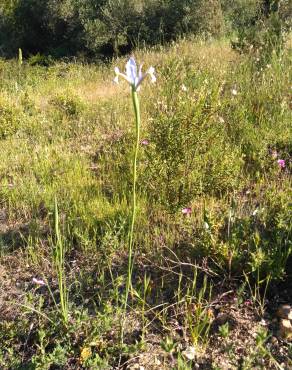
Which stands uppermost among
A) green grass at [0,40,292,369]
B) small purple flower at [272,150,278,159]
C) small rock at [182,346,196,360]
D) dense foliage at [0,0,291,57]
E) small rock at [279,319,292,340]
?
dense foliage at [0,0,291,57]

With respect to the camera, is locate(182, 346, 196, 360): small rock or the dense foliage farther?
the dense foliage

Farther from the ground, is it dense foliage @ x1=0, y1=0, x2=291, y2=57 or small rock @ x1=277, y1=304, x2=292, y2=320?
dense foliage @ x1=0, y1=0, x2=291, y2=57

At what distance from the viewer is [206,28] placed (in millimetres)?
8734

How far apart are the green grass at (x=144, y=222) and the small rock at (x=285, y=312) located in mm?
142

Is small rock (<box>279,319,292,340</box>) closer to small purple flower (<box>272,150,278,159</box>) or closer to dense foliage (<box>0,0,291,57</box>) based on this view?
small purple flower (<box>272,150,278,159</box>)

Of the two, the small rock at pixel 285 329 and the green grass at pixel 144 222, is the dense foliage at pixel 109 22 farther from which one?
the small rock at pixel 285 329

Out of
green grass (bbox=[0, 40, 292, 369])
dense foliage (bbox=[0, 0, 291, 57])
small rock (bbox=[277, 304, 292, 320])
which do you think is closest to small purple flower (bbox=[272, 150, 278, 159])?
green grass (bbox=[0, 40, 292, 369])

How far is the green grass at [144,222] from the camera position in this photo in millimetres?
1909

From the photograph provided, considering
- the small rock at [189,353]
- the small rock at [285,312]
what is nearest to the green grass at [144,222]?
the small rock at [189,353]

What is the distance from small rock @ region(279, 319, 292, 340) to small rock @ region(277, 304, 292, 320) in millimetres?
28

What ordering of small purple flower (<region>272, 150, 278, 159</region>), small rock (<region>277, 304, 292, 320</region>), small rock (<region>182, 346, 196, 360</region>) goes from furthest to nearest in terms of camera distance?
small purple flower (<region>272, 150, 278, 159</region>), small rock (<region>277, 304, 292, 320</region>), small rock (<region>182, 346, 196, 360</region>)

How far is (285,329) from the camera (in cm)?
184

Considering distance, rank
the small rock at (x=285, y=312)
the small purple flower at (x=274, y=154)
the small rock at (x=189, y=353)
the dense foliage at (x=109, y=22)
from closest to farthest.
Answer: the small rock at (x=189, y=353), the small rock at (x=285, y=312), the small purple flower at (x=274, y=154), the dense foliage at (x=109, y=22)

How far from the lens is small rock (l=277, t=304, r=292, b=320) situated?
6.19ft
